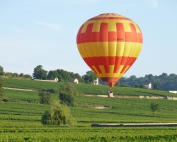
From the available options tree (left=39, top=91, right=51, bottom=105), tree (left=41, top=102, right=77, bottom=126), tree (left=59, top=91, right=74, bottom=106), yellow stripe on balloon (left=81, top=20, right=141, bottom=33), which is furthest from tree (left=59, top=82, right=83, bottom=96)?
yellow stripe on balloon (left=81, top=20, right=141, bottom=33)

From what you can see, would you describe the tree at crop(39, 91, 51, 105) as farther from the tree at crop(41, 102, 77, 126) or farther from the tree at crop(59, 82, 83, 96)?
the tree at crop(41, 102, 77, 126)

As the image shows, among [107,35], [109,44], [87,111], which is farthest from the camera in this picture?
[87,111]

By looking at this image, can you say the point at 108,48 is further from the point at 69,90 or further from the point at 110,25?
the point at 69,90

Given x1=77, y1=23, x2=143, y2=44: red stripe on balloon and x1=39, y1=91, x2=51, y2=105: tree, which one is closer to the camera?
x1=77, y1=23, x2=143, y2=44: red stripe on balloon

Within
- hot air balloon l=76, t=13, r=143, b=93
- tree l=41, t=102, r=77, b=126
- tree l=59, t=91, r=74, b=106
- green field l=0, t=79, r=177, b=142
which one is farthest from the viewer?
tree l=59, t=91, r=74, b=106

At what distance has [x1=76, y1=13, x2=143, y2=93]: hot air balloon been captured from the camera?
198 feet

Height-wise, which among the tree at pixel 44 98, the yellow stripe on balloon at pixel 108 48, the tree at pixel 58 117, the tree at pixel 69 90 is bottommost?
the tree at pixel 58 117

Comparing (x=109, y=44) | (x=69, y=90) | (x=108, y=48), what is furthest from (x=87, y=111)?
(x=109, y=44)

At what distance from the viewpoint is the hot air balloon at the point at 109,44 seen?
198ft

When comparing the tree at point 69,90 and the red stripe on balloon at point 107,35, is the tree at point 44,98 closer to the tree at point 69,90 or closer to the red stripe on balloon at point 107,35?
the tree at point 69,90

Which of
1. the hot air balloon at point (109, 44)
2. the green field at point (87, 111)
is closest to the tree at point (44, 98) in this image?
the green field at point (87, 111)

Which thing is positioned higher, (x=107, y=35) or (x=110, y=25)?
(x=110, y=25)

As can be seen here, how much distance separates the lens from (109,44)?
198 feet

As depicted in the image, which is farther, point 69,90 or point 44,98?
point 69,90
